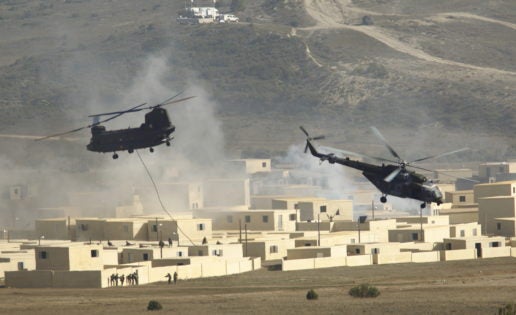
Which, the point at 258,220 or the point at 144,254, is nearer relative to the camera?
the point at 144,254

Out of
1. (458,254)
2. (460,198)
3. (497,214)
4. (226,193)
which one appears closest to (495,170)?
(460,198)

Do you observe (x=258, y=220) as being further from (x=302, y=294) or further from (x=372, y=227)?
(x=302, y=294)

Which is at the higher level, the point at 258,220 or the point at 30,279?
the point at 258,220

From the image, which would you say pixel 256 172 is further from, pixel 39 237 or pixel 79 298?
pixel 79 298

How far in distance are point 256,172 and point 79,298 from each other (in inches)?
3834

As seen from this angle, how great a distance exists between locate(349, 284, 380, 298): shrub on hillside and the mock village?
13334 millimetres

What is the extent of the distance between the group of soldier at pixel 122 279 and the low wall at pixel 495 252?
27.2 m

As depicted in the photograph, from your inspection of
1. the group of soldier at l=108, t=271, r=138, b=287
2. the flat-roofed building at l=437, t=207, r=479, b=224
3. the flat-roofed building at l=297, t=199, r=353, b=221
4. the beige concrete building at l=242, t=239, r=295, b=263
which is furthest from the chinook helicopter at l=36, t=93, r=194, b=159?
the flat-roofed building at l=437, t=207, r=479, b=224

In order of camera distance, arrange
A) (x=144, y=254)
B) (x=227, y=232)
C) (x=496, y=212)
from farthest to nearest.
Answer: (x=496, y=212)
(x=227, y=232)
(x=144, y=254)

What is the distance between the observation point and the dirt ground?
84.2m

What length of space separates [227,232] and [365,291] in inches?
1629

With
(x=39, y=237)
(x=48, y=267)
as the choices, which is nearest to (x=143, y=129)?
(x=48, y=267)

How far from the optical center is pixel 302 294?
90875mm

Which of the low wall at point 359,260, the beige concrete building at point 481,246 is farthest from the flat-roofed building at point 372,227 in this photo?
the low wall at point 359,260
